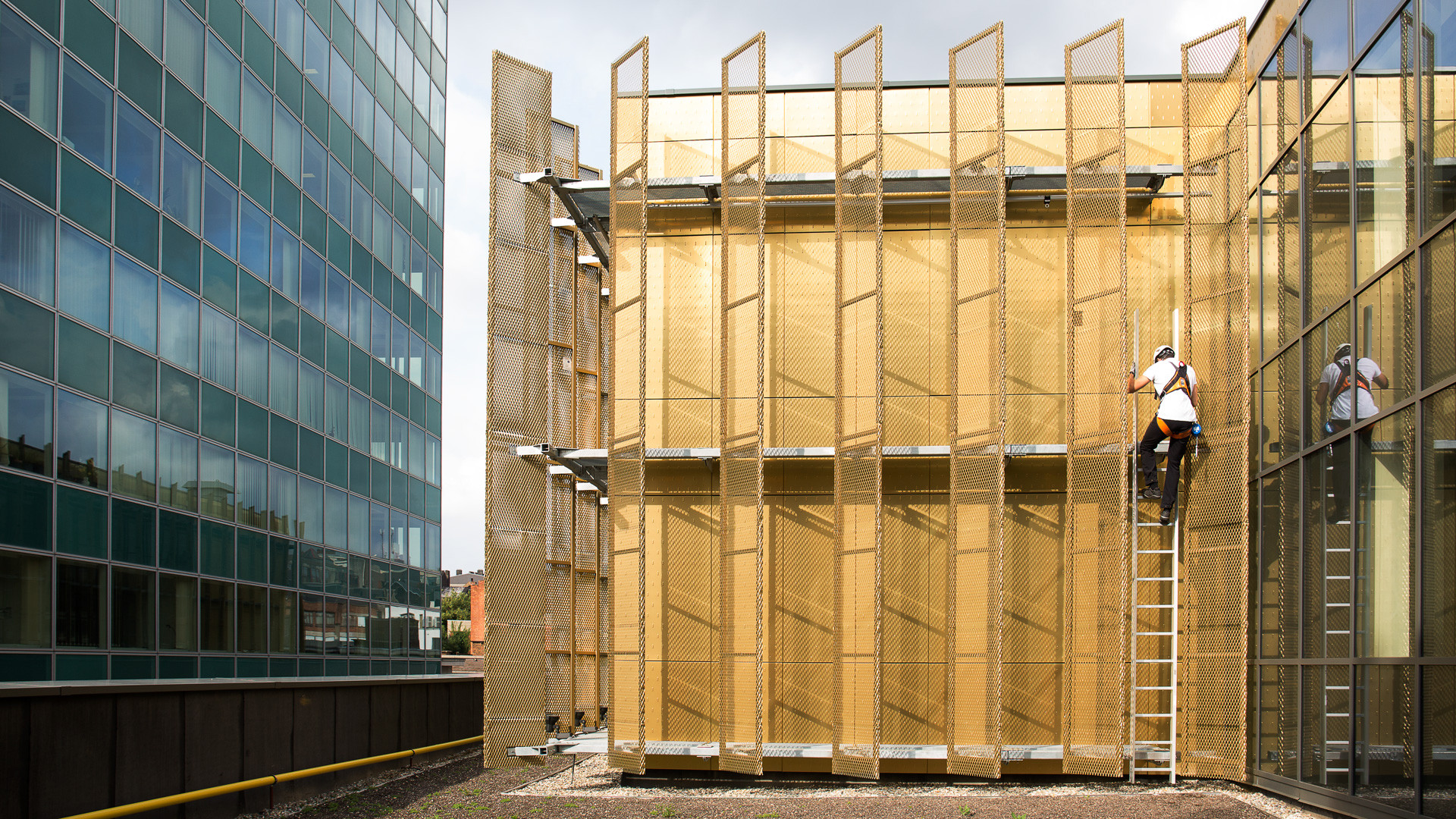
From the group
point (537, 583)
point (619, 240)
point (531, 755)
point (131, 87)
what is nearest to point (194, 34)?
point (131, 87)

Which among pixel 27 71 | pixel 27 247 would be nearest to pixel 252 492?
pixel 27 247

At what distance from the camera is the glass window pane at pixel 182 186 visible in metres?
19.6

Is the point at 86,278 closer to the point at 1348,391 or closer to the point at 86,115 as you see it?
the point at 86,115

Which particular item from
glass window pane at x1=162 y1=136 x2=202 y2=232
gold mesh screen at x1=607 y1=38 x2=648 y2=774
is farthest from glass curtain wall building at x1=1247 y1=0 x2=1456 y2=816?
glass window pane at x1=162 y1=136 x2=202 y2=232

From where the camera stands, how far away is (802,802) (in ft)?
45.0

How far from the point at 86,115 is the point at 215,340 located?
202 inches

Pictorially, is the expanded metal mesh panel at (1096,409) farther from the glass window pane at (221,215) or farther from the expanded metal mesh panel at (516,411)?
the glass window pane at (221,215)

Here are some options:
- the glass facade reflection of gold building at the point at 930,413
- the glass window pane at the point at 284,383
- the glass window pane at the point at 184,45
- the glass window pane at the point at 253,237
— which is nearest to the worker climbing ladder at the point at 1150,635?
the glass facade reflection of gold building at the point at 930,413

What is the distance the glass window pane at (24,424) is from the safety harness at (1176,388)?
50.5ft

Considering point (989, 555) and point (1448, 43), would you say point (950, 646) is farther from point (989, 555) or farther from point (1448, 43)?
point (1448, 43)

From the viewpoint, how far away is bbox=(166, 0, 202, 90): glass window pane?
19.8m

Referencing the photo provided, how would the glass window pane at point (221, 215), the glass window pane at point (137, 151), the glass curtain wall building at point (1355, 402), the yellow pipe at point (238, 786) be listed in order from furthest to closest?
the glass window pane at point (221, 215) < the glass window pane at point (137, 151) < the yellow pipe at point (238, 786) < the glass curtain wall building at point (1355, 402)

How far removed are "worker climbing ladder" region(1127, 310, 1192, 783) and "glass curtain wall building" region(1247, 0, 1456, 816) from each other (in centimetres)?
98

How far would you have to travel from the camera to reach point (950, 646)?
1446 centimetres
